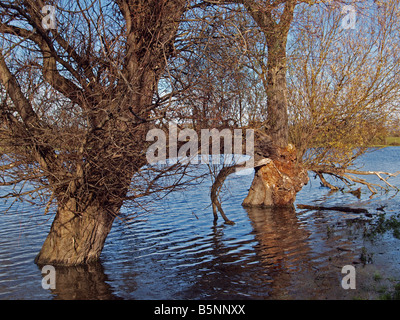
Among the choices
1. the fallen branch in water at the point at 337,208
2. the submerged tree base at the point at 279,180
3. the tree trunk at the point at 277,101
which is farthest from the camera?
the submerged tree base at the point at 279,180

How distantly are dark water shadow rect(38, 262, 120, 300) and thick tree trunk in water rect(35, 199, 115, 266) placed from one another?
189 millimetres

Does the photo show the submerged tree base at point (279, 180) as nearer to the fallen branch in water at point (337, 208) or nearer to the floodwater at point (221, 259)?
the fallen branch in water at point (337, 208)

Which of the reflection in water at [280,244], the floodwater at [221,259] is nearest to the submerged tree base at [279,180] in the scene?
the reflection in water at [280,244]

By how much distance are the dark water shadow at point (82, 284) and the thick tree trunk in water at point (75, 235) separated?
0.19m

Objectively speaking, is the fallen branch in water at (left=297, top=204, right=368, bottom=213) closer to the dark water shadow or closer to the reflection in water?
the reflection in water

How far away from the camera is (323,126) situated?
15594mm

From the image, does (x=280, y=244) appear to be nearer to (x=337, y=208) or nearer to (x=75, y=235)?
(x=75, y=235)

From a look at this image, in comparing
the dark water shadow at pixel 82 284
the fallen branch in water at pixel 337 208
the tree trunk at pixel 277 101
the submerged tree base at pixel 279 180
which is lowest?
the dark water shadow at pixel 82 284

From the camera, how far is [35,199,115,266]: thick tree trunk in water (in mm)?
7988

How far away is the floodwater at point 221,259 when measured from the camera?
23.4 ft

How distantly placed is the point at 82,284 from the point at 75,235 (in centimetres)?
97

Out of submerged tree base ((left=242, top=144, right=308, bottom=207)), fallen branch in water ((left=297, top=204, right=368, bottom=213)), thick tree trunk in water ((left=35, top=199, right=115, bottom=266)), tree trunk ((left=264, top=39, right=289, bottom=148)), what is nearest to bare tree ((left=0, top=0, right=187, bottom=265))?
thick tree trunk in water ((left=35, top=199, right=115, bottom=266))
